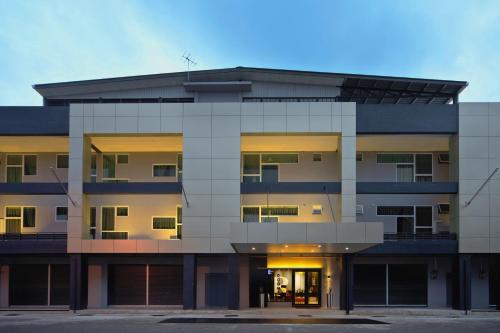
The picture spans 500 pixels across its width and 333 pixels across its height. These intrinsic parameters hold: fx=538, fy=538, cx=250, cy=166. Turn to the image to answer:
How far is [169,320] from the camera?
26938 mm

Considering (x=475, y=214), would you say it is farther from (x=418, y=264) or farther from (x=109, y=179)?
(x=109, y=179)

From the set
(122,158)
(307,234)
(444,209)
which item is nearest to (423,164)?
(444,209)

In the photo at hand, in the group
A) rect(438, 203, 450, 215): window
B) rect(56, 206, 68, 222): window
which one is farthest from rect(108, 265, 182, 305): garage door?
rect(438, 203, 450, 215): window

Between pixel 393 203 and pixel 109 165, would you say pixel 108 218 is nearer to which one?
pixel 109 165

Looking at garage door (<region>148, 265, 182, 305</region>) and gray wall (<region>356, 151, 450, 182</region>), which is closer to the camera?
garage door (<region>148, 265, 182, 305</region>)

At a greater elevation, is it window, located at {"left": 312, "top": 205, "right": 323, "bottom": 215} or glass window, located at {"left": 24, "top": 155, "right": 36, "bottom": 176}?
glass window, located at {"left": 24, "top": 155, "right": 36, "bottom": 176}

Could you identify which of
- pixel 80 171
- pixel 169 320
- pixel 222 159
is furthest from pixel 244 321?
pixel 80 171

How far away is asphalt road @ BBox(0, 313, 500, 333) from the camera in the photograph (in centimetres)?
2294

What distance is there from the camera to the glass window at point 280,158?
35.2 meters

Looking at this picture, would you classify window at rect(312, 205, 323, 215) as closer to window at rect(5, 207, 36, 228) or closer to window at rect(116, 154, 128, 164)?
window at rect(116, 154, 128, 164)

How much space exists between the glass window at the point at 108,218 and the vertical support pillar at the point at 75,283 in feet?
10.8

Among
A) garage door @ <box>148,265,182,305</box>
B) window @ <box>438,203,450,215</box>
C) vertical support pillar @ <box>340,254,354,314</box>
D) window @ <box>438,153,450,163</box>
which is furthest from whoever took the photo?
window @ <box>438,153,450,163</box>

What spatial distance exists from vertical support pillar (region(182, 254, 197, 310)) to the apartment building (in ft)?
0.27

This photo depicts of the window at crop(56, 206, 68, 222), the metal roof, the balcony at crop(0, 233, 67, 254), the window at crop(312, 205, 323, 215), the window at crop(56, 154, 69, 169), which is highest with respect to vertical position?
the metal roof
